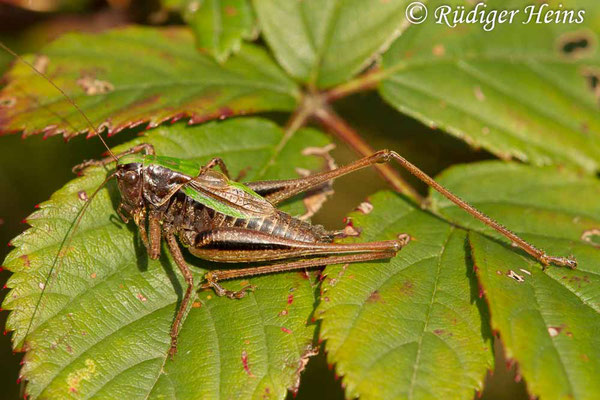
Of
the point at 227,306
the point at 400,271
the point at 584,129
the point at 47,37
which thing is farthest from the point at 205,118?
the point at 584,129

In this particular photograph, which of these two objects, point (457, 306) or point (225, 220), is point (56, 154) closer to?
point (225, 220)

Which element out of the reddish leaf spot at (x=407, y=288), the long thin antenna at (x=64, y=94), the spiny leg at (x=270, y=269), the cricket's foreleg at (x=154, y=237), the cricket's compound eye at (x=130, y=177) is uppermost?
the long thin antenna at (x=64, y=94)

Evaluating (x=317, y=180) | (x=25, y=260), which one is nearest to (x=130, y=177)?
(x=25, y=260)

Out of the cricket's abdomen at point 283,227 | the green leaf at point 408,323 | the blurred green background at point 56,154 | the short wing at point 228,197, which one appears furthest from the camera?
the blurred green background at point 56,154

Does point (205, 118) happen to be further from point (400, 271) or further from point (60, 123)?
point (400, 271)

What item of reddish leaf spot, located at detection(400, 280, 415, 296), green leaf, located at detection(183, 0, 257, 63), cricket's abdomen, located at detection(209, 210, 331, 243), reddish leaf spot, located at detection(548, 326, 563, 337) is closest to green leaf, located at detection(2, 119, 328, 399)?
cricket's abdomen, located at detection(209, 210, 331, 243)

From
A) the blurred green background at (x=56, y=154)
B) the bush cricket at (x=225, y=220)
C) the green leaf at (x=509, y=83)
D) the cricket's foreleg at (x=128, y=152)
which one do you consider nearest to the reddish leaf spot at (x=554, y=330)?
the bush cricket at (x=225, y=220)

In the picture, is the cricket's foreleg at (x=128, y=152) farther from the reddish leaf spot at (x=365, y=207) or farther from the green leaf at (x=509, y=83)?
the green leaf at (x=509, y=83)

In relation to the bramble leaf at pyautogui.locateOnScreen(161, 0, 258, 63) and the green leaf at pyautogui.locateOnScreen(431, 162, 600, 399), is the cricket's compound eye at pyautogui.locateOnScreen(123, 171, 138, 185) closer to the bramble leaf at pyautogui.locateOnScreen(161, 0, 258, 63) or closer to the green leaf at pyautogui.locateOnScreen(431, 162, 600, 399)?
the bramble leaf at pyautogui.locateOnScreen(161, 0, 258, 63)
